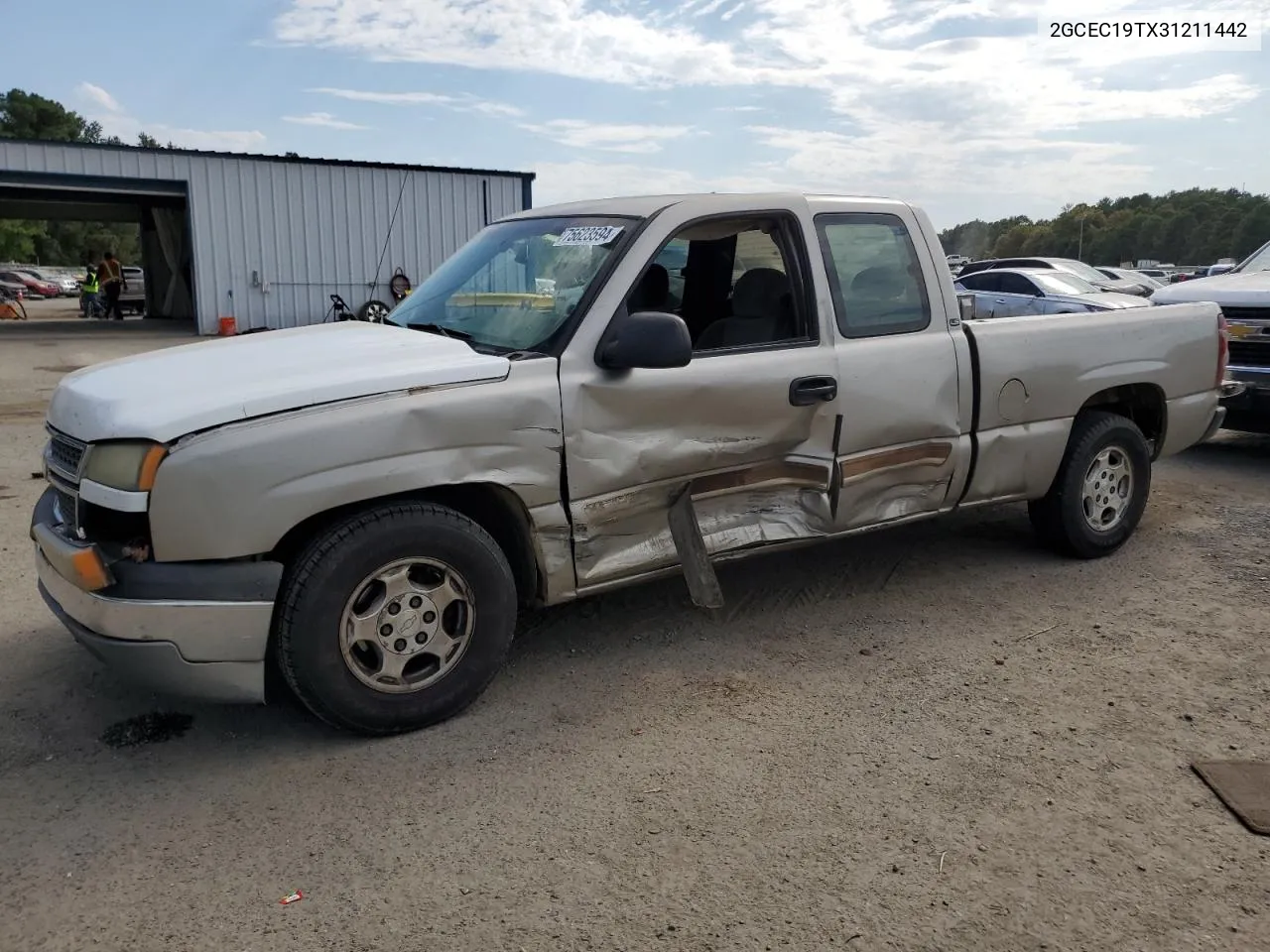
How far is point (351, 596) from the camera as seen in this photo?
11.0ft

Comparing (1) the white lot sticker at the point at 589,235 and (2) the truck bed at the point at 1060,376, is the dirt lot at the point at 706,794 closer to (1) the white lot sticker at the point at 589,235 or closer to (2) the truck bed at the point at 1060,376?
(2) the truck bed at the point at 1060,376

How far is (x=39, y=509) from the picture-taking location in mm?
3803

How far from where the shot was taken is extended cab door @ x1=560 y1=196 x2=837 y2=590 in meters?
3.84

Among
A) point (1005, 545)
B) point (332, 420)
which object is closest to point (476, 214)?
point (1005, 545)

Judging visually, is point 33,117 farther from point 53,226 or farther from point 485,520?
point 485,520

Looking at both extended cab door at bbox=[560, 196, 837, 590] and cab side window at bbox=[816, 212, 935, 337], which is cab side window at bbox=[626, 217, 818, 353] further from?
cab side window at bbox=[816, 212, 935, 337]

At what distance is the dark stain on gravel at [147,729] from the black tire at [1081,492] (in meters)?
4.32

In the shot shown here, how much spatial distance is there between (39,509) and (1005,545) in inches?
191

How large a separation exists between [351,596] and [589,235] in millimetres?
1823

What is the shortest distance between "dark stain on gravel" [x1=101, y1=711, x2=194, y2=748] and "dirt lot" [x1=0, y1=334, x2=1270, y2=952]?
0.05m

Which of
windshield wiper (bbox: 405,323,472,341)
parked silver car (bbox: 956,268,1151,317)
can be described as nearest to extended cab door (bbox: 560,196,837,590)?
windshield wiper (bbox: 405,323,472,341)

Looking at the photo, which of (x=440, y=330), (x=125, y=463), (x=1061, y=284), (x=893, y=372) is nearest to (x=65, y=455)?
(x=125, y=463)

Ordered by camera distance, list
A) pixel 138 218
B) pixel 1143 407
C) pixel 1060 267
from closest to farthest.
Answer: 1. pixel 1143 407
2. pixel 1060 267
3. pixel 138 218

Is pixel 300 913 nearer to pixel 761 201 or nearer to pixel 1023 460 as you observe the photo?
pixel 761 201
